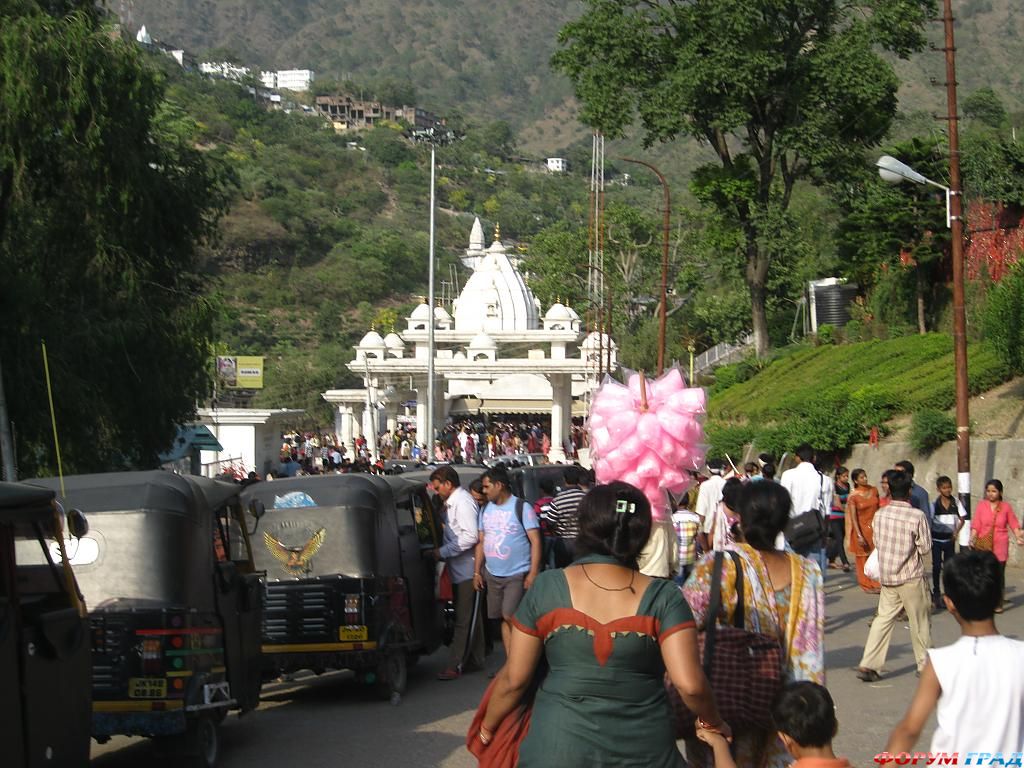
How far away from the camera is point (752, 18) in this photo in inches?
1419

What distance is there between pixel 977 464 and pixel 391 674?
47.1 feet

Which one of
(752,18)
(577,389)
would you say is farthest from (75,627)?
(577,389)

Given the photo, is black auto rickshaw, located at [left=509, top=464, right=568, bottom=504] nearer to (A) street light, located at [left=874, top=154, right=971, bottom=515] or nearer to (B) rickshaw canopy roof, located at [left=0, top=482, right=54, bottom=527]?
(A) street light, located at [left=874, top=154, right=971, bottom=515]

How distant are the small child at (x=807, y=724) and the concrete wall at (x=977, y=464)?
49.4 feet

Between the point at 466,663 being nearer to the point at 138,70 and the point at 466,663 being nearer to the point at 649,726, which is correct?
the point at 649,726

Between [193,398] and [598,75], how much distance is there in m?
19.3

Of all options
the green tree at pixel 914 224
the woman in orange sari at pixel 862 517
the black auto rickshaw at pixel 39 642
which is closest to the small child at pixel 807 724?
the black auto rickshaw at pixel 39 642

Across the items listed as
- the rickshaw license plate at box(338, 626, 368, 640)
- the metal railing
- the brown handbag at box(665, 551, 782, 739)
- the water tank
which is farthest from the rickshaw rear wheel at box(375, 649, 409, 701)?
the metal railing

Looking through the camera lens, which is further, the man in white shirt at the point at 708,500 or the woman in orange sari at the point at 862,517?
the woman in orange sari at the point at 862,517

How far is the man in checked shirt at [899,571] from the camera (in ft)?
37.1

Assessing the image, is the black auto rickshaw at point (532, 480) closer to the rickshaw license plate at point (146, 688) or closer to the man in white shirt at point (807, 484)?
the man in white shirt at point (807, 484)

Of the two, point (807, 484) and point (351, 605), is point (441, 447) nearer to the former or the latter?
point (807, 484)

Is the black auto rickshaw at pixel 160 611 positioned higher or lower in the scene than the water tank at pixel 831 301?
lower

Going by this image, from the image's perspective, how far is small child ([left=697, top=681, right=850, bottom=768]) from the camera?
4.98 m
